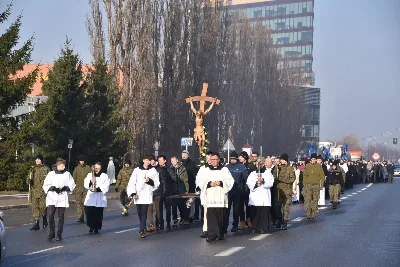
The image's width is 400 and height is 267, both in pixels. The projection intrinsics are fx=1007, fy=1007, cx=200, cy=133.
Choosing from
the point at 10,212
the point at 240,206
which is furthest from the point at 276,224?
the point at 10,212

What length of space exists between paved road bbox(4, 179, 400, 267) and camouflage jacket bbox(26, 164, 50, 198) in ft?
2.86

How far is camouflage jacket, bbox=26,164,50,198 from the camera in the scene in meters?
22.7

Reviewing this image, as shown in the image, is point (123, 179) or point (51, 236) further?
point (123, 179)

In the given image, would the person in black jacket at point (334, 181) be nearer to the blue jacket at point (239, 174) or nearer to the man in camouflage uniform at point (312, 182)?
the man in camouflage uniform at point (312, 182)

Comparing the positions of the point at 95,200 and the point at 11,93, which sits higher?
the point at 11,93

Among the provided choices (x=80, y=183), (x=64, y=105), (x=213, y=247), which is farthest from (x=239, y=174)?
(x=64, y=105)

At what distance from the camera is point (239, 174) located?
2211 cm

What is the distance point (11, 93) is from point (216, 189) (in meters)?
24.9

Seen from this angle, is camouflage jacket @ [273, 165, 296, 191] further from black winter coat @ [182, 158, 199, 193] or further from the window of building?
the window of building

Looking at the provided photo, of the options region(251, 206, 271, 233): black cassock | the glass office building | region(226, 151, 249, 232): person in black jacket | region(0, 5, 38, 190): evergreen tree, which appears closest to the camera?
region(251, 206, 271, 233): black cassock

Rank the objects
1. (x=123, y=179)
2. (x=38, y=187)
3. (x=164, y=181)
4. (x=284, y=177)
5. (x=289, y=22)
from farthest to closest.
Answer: (x=289, y=22) < (x=123, y=179) < (x=284, y=177) < (x=38, y=187) < (x=164, y=181)

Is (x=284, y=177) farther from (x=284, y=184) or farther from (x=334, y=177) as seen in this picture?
(x=334, y=177)

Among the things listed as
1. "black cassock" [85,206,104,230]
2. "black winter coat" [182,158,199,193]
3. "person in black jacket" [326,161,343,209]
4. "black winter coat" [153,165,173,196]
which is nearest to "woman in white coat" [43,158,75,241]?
"black cassock" [85,206,104,230]

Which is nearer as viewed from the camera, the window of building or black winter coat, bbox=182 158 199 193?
black winter coat, bbox=182 158 199 193
